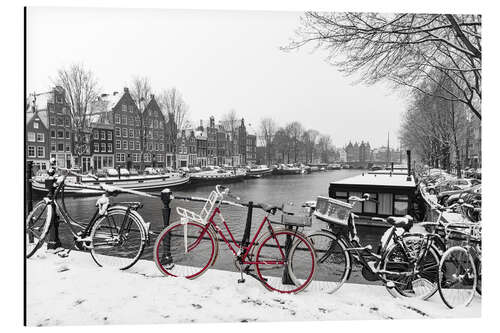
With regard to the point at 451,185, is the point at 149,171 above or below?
above

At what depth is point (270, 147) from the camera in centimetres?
396

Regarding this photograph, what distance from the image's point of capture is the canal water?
280 cm

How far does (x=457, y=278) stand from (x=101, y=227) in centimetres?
269

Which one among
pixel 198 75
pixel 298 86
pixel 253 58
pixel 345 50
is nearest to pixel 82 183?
pixel 198 75

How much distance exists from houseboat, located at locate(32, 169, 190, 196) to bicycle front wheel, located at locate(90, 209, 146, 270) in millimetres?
396

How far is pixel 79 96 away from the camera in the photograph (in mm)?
3143

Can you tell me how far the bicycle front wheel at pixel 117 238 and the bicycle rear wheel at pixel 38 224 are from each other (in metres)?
0.44

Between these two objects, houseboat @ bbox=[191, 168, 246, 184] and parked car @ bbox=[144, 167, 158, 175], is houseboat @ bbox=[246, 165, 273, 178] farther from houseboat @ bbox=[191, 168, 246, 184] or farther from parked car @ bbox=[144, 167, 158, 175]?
parked car @ bbox=[144, 167, 158, 175]

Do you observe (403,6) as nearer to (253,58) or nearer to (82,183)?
(253,58)

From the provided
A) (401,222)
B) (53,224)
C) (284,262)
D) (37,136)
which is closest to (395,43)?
(401,222)

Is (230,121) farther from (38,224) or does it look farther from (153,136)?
(38,224)

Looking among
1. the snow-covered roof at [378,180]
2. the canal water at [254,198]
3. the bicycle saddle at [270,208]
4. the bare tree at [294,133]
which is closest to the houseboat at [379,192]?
the snow-covered roof at [378,180]
